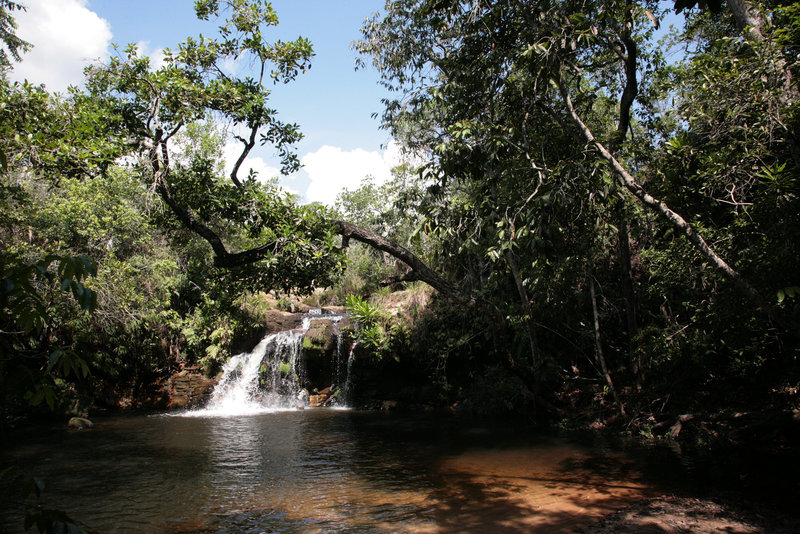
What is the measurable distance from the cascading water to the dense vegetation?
11.0 feet

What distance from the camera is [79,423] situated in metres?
12.6

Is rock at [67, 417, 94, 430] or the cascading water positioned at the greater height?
the cascading water

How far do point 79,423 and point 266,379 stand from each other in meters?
5.37

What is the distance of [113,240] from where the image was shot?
50.4 ft

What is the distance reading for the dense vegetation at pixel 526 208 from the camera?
6.51 metres

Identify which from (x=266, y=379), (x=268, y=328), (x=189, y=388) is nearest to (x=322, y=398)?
(x=266, y=379)

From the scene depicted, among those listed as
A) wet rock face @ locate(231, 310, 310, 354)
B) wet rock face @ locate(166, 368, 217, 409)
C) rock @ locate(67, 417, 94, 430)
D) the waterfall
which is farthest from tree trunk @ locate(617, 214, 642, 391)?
rock @ locate(67, 417, 94, 430)

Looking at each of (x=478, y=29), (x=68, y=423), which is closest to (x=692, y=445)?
(x=478, y=29)

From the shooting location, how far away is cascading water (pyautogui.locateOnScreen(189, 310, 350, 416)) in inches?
625

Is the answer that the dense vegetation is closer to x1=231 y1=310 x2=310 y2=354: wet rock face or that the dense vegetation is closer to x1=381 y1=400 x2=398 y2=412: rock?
x1=381 y1=400 x2=398 y2=412: rock

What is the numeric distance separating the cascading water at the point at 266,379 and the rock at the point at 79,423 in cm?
321

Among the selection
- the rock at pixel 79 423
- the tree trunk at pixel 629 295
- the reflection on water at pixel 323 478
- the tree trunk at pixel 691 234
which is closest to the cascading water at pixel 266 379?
the rock at pixel 79 423

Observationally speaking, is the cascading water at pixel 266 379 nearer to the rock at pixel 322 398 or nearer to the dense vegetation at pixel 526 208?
the rock at pixel 322 398

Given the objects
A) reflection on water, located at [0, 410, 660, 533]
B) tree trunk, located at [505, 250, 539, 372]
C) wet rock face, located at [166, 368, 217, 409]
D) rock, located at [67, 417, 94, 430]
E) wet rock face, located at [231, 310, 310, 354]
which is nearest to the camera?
reflection on water, located at [0, 410, 660, 533]
